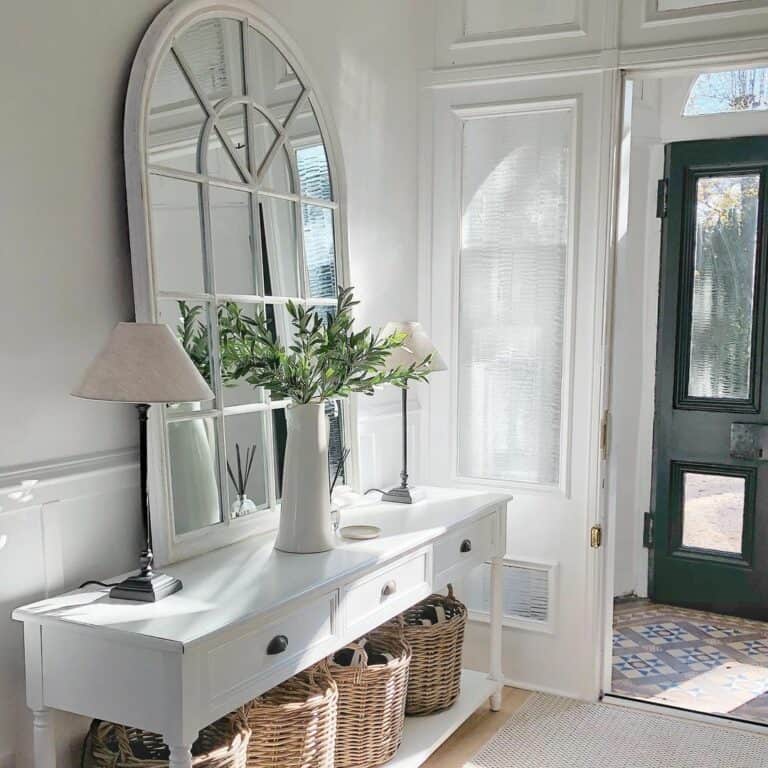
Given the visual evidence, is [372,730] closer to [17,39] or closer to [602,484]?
[602,484]

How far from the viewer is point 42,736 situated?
1882 mm

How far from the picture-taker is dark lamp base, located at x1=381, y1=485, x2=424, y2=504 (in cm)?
297

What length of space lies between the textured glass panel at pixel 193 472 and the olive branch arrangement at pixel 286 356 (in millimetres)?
160

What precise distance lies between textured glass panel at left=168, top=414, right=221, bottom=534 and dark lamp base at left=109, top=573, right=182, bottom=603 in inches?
11.3

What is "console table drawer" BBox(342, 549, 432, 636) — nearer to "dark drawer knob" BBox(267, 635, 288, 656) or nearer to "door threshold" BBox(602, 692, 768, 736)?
"dark drawer knob" BBox(267, 635, 288, 656)

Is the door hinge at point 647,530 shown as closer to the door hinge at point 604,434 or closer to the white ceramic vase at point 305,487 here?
the door hinge at point 604,434

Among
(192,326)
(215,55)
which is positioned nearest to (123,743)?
(192,326)

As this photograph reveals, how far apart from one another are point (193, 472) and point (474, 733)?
55.7 inches

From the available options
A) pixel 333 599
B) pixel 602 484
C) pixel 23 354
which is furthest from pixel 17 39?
pixel 602 484

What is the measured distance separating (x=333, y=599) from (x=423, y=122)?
76.0 inches

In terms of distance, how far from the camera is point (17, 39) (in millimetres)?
1895

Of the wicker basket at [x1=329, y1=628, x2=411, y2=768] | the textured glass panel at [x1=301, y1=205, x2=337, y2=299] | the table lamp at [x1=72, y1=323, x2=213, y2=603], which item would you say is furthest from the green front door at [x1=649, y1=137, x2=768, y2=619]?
the table lamp at [x1=72, y1=323, x2=213, y2=603]

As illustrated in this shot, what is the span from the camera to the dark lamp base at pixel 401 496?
297 centimetres

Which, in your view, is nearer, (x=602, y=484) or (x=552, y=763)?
(x=552, y=763)
